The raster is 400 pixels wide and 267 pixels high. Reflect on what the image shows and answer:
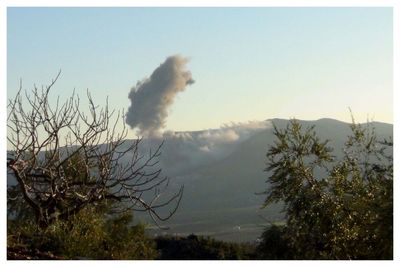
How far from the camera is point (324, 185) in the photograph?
30.7 metres

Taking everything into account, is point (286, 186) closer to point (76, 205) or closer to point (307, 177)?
point (307, 177)

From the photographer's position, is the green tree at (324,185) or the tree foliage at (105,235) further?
the tree foliage at (105,235)

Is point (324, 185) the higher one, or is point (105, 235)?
point (324, 185)

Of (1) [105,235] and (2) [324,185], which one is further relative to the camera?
(1) [105,235]

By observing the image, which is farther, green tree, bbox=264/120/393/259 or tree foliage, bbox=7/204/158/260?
tree foliage, bbox=7/204/158/260

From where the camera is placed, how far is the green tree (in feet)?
93.2

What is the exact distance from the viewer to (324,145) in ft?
108

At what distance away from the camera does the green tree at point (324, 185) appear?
28.4 meters

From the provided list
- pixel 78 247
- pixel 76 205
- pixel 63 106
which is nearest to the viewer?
pixel 63 106
